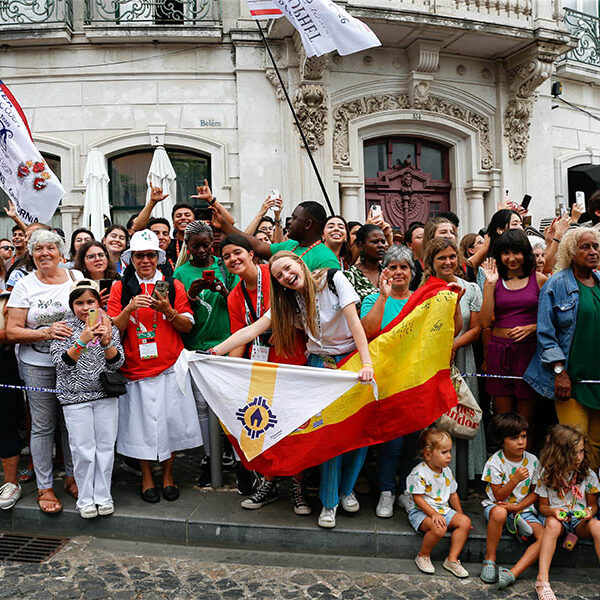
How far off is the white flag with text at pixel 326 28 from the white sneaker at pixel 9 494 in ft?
19.3

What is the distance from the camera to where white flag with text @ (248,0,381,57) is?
306 inches

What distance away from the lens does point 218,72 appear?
11547mm

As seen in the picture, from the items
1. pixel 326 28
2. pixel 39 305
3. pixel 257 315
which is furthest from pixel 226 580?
pixel 326 28

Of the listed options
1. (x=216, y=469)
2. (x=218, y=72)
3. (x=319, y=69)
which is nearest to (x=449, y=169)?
(x=319, y=69)

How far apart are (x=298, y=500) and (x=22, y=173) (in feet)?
14.8

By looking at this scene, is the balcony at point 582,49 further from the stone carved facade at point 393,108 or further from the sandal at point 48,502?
the sandal at point 48,502

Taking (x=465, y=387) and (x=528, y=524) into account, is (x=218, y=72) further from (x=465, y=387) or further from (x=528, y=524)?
(x=528, y=524)

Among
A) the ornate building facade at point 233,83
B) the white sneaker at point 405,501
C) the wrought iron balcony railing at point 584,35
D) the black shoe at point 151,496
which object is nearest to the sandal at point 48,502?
the black shoe at point 151,496

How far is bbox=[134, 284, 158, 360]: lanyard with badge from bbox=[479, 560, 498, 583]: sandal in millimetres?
2890

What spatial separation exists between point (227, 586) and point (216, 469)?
4.31ft

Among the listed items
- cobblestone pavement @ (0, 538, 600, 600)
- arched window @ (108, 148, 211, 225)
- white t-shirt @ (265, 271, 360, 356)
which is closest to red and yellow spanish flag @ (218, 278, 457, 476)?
white t-shirt @ (265, 271, 360, 356)

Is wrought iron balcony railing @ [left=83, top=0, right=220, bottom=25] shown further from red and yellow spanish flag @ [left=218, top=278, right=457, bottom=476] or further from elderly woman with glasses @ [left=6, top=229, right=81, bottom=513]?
red and yellow spanish flag @ [left=218, top=278, right=457, bottom=476]

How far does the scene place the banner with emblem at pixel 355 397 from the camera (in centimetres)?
441

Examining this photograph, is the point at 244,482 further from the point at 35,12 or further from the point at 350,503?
the point at 35,12
